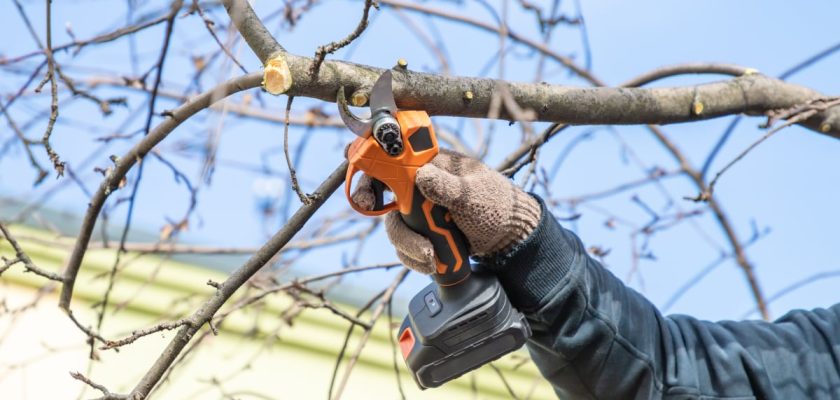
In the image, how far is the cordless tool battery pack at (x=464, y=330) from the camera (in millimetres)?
1582

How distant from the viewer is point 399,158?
56.5 inches

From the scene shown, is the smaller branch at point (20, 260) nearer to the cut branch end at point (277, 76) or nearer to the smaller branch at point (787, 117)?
the cut branch end at point (277, 76)

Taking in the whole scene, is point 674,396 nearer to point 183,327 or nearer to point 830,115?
point 830,115

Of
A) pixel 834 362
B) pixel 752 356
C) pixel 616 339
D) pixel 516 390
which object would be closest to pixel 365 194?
pixel 616 339

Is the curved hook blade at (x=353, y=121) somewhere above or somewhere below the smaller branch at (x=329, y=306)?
below

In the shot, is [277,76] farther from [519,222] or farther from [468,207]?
[519,222]

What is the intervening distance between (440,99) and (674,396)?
750 mm

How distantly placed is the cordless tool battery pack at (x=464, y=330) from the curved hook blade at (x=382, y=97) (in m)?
0.38

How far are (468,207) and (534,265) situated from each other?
204 millimetres

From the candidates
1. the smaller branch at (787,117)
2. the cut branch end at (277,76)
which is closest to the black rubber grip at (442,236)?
the cut branch end at (277,76)

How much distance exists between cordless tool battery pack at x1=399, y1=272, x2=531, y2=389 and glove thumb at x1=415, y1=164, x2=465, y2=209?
0.58 feet

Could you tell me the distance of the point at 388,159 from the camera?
4.70 feet

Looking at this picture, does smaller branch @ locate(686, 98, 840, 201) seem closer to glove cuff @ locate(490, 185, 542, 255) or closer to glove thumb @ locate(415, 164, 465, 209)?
glove cuff @ locate(490, 185, 542, 255)

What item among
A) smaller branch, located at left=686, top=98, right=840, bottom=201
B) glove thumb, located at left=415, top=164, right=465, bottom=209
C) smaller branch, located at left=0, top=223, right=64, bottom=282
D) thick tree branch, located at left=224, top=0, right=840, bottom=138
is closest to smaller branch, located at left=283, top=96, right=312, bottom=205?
thick tree branch, located at left=224, top=0, right=840, bottom=138
